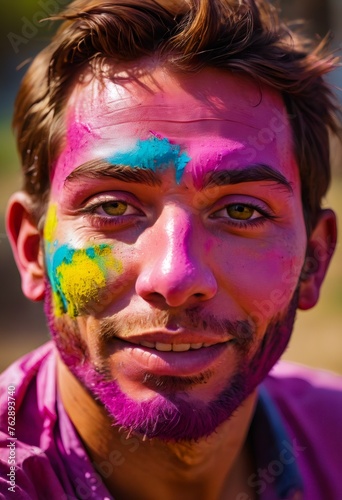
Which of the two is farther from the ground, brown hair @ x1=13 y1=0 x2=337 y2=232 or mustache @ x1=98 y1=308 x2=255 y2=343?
brown hair @ x1=13 y1=0 x2=337 y2=232

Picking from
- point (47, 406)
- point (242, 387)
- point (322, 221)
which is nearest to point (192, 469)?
point (242, 387)

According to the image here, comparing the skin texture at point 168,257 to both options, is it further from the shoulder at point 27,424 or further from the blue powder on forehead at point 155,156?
the shoulder at point 27,424

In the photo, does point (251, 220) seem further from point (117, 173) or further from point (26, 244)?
point (26, 244)

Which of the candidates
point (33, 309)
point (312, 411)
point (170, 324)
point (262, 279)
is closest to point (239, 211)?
point (262, 279)

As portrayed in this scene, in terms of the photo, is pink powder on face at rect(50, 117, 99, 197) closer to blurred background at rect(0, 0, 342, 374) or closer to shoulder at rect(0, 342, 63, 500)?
shoulder at rect(0, 342, 63, 500)

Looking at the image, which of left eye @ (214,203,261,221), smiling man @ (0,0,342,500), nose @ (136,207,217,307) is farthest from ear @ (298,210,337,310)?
nose @ (136,207,217,307)

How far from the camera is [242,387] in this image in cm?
242

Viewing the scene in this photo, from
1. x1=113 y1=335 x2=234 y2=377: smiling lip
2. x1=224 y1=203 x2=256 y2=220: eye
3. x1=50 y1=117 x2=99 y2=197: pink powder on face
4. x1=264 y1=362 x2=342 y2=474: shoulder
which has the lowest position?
x1=264 y1=362 x2=342 y2=474: shoulder

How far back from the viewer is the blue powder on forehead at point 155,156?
229 centimetres

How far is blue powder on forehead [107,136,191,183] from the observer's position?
2295 millimetres

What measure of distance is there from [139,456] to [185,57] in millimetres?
1285

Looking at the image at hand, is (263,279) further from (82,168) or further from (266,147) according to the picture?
(82,168)

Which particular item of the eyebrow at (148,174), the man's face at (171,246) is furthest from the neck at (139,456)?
the eyebrow at (148,174)

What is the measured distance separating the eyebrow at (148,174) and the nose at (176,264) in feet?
0.39
